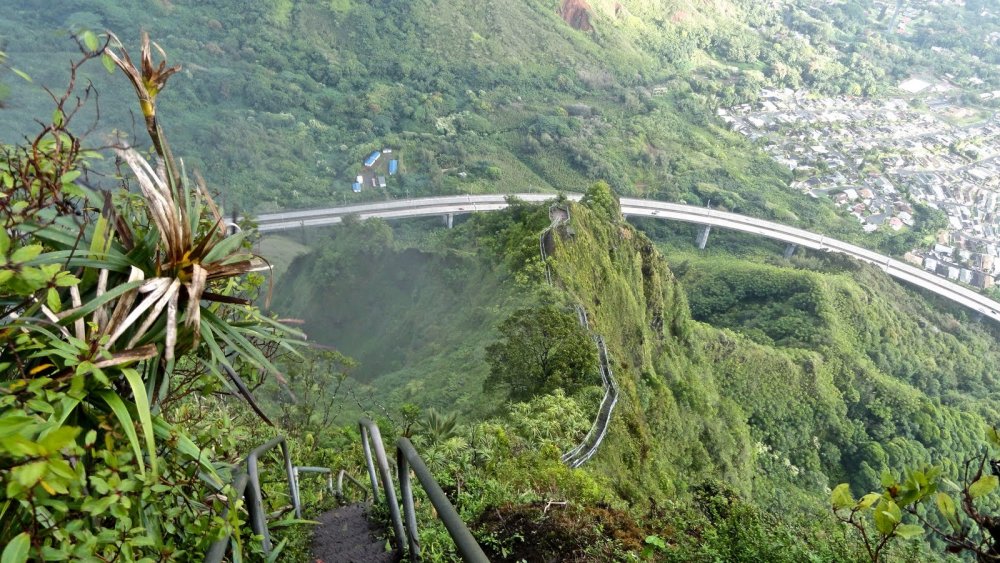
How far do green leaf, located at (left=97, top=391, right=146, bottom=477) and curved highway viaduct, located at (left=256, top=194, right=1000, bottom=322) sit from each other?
42.5 meters

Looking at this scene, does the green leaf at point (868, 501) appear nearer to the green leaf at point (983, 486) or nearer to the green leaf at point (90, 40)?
the green leaf at point (983, 486)

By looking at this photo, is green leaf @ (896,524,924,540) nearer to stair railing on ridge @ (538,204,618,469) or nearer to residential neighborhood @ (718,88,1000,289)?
stair railing on ridge @ (538,204,618,469)

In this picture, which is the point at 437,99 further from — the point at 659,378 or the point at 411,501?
the point at 411,501

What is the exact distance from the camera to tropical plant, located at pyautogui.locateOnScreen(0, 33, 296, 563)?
1.80 meters

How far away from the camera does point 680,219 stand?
56062 mm

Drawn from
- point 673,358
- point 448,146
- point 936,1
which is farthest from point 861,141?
point 936,1

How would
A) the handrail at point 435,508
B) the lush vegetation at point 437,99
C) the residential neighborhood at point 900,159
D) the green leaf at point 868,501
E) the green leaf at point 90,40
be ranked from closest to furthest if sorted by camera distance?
the handrail at point 435,508 < the green leaf at point 868,501 < the green leaf at point 90,40 < the lush vegetation at point 437,99 < the residential neighborhood at point 900,159

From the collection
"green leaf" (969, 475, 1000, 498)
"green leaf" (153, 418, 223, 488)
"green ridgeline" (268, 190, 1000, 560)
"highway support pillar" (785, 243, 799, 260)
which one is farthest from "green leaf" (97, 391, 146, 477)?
"highway support pillar" (785, 243, 799, 260)

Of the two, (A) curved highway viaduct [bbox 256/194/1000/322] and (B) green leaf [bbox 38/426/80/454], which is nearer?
(B) green leaf [bbox 38/426/80/454]

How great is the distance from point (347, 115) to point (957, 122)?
95197 mm

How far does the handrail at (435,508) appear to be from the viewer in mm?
1771

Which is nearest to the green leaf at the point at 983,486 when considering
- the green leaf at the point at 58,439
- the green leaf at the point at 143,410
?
the green leaf at the point at 58,439

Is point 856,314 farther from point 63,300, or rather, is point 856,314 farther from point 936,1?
point 936,1

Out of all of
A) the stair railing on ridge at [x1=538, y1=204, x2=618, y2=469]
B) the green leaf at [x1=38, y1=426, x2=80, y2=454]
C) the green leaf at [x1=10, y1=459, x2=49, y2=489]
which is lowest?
the stair railing on ridge at [x1=538, y1=204, x2=618, y2=469]
